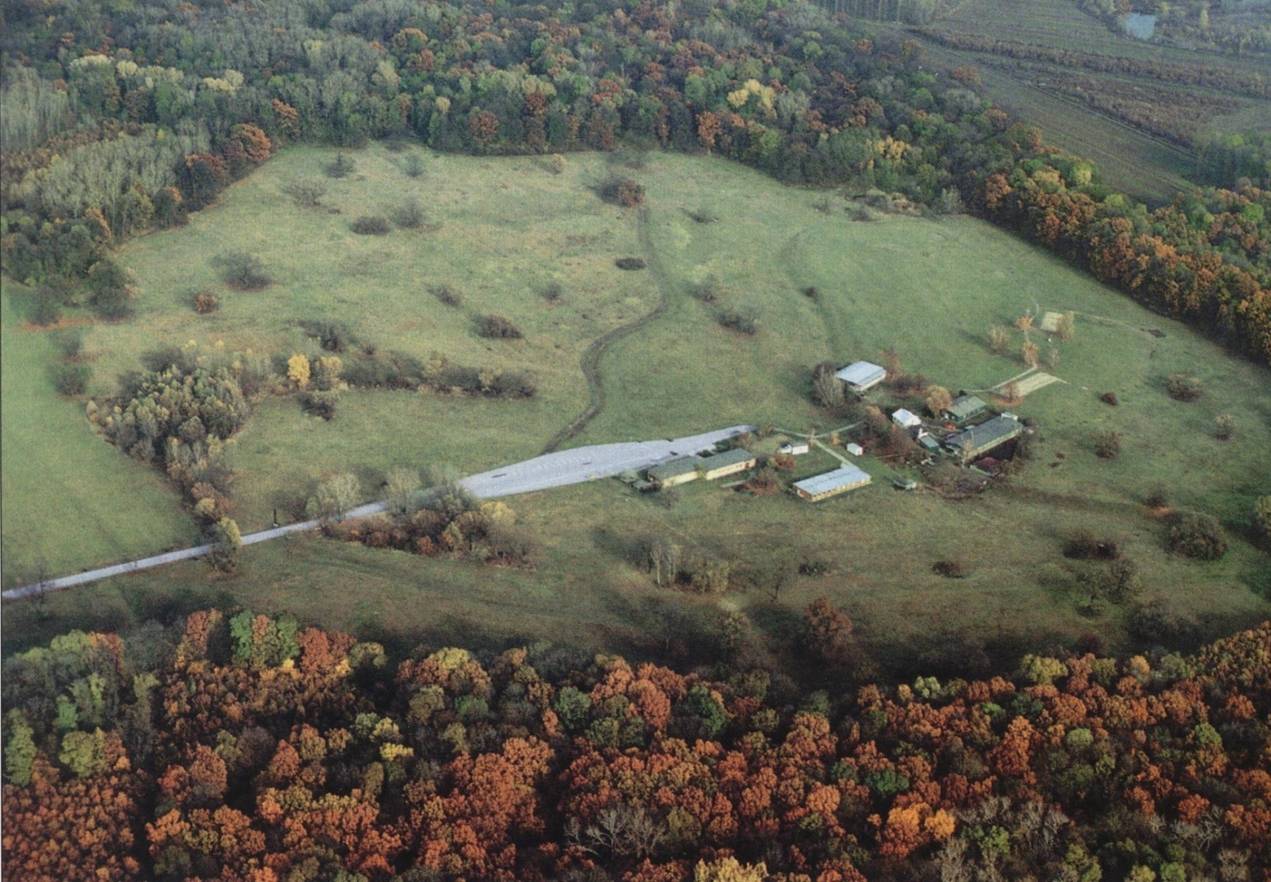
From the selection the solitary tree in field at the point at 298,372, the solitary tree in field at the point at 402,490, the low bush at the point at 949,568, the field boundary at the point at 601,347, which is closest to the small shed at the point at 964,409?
the low bush at the point at 949,568

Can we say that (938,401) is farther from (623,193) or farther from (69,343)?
(69,343)

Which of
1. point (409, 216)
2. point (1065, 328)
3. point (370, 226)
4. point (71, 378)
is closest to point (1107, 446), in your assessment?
point (1065, 328)

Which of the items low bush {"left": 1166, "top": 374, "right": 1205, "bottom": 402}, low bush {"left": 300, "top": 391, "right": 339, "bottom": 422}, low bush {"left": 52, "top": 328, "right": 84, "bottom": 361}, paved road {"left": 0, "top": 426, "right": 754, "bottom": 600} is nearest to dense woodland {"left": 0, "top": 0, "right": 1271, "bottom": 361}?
low bush {"left": 52, "top": 328, "right": 84, "bottom": 361}

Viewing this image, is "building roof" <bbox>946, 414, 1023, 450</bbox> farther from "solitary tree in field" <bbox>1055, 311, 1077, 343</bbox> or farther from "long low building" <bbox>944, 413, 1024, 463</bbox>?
"solitary tree in field" <bbox>1055, 311, 1077, 343</bbox>

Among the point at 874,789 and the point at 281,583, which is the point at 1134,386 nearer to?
the point at 874,789

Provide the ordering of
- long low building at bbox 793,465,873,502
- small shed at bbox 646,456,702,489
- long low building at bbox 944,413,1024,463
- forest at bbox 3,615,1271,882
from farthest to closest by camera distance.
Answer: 1. long low building at bbox 944,413,1024,463
2. small shed at bbox 646,456,702,489
3. long low building at bbox 793,465,873,502
4. forest at bbox 3,615,1271,882
